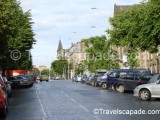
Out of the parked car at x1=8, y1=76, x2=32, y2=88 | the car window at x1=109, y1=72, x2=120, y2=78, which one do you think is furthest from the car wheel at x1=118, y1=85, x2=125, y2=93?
the parked car at x1=8, y1=76, x2=32, y2=88

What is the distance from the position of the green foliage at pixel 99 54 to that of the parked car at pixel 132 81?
2285 inches

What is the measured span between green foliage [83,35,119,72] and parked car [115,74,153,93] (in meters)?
58.1

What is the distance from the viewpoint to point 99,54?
100000mm

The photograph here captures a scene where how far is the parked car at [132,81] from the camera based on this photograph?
34156 millimetres

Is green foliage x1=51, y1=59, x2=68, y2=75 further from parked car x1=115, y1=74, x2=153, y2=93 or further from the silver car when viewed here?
the silver car

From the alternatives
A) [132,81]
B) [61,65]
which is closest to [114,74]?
[132,81]

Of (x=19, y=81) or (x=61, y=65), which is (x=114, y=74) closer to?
(x=19, y=81)

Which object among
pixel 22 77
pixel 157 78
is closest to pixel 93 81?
pixel 22 77

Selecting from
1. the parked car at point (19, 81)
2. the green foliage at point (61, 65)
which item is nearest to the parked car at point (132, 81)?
the parked car at point (19, 81)

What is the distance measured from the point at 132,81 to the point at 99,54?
65.7 meters

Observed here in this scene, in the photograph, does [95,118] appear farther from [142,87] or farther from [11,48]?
[11,48]

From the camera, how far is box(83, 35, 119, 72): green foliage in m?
95.5

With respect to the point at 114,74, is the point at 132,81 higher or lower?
lower

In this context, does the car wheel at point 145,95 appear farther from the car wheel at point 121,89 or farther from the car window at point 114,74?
the car window at point 114,74
